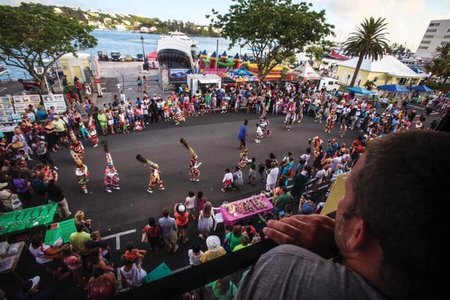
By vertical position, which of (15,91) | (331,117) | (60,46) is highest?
(60,46)

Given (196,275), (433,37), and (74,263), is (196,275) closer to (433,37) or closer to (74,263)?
(74,263)

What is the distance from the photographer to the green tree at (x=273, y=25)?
61.4ft

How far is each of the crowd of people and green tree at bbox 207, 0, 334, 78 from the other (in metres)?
4.36

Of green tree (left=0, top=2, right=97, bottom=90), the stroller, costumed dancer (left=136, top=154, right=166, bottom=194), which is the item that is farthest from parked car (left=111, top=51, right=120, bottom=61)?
costumed dancer (left=136, top=154, right=166, bottom=194)

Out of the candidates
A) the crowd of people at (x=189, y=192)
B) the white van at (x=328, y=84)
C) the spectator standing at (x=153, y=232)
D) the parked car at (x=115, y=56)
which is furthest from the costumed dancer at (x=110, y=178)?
the parked car at (x=115, y=56)

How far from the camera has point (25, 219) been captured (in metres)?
7.07

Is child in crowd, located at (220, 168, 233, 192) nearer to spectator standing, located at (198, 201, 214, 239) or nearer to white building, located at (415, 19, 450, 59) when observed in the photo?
spectator standing, located at (198, 201, 214, 239)

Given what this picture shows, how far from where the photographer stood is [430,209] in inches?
29.9

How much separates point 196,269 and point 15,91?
32.3 meters

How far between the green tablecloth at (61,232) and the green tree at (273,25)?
1812cm

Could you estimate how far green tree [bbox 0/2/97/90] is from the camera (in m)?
16.0

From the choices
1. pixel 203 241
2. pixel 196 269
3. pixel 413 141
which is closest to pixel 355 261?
pixel 413 141

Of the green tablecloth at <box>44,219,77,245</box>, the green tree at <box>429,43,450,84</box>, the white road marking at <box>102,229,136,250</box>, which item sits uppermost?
the green tree at <box>429,43,450,84</box>

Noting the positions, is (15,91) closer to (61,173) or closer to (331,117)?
(61,173)
